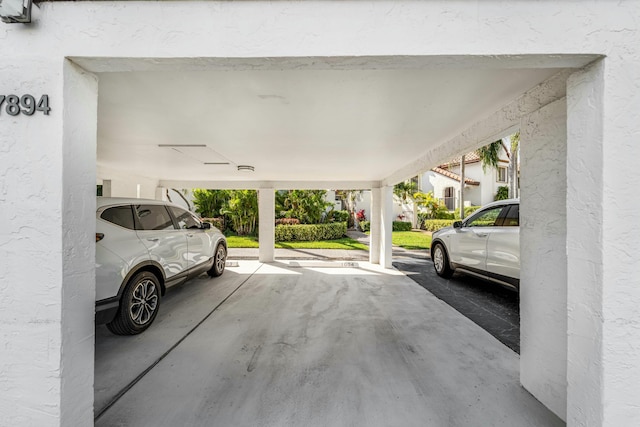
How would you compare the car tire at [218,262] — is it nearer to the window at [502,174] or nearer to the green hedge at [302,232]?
the green hedge at [302,232]

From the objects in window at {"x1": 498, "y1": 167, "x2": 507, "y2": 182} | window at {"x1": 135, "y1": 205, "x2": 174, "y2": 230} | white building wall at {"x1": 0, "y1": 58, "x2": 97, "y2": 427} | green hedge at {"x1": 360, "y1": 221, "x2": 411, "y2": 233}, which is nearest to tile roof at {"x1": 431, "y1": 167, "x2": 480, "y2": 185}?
window at {"x1": 498, "y1": 167, "x2": 507, "y2": 182}

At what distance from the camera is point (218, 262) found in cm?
649

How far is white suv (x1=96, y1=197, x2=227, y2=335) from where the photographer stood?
121 inches

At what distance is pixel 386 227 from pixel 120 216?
20.4 feet

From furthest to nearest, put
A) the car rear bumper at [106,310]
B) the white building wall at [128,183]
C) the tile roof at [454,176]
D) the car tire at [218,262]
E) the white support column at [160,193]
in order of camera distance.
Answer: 1. the tile roof at [454,176]
2. the white support column at [160,193]
3. the car tire at [218,262]
4. the white building wall at [128,183]
5. the car rear bumper at [106,310]

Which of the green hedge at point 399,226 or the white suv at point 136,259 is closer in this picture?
the white suv at point 136,259

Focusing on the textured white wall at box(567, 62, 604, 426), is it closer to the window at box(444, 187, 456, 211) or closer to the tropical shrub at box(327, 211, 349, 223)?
the tropical shrub at box(327, 211, 349, 223)

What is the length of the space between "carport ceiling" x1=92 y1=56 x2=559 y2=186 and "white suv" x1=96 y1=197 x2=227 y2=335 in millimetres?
1069

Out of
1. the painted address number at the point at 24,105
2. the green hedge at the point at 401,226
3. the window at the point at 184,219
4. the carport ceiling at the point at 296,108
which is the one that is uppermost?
the carport ceiling at the point at 296,108

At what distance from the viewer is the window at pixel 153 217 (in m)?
3.83

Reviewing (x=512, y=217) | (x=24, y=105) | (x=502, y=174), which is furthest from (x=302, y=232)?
(x=502, y=174)

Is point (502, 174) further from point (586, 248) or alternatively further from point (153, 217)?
point (153, 217)

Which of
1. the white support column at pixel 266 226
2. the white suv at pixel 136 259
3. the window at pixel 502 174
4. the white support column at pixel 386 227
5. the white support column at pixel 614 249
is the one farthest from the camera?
the window at pixel 502 174

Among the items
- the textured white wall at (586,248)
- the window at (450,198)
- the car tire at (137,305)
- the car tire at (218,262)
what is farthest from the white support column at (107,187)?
the window at (450,198)
